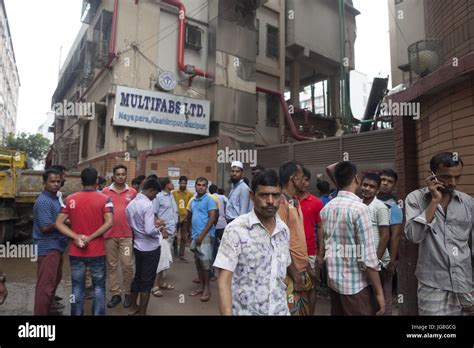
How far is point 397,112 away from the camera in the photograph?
4379 millimetres

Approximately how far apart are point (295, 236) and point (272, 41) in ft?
47.5

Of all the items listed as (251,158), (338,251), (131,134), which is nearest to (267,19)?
(251,158)

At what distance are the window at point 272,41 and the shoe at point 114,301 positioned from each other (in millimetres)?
13378

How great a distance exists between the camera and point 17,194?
7.33m

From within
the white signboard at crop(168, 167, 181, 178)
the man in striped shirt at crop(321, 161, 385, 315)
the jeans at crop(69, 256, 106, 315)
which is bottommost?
the jeans at crop(69, 256, 106, 315)

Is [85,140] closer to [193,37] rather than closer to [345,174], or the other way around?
[193,37]

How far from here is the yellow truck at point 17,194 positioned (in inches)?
285

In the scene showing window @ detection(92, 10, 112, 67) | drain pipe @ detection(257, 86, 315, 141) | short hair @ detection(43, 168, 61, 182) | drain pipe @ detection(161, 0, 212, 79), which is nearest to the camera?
short hair @ detection(43, 168, 61, 182)

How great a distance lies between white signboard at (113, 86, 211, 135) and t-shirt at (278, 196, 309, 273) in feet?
31.0

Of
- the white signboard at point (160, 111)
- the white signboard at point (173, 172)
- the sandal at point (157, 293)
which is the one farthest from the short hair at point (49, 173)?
the white signboard at point (160, 111)

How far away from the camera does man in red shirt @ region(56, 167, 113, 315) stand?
3.24 meters

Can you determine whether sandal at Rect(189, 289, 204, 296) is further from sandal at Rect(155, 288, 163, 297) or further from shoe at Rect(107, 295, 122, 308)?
shoe at Rect(107, 295, 122, 308)

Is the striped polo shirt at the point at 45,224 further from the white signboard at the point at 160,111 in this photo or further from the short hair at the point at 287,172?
the white signboard at the point at 160,111

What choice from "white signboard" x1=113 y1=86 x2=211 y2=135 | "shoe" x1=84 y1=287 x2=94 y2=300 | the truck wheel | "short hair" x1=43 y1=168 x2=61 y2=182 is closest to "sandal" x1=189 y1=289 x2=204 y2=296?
"shoe" x1=84 y1=287 x2=94 y2=300
